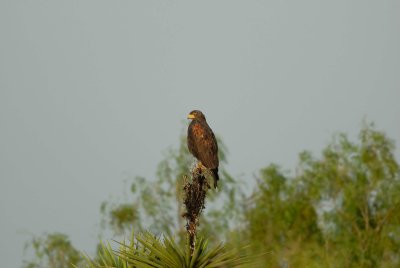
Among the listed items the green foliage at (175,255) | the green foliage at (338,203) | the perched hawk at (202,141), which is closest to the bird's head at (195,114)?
the perched hawk at (202,141)

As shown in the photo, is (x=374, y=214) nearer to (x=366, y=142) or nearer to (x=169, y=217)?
(x=366, y=142)

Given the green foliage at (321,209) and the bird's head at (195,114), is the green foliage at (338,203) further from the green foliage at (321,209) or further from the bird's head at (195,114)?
the bird's head at (195,114)

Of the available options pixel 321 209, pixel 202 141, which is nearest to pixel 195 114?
pixel 202 141

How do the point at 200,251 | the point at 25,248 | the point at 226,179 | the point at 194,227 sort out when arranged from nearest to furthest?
1. the point at 194,227
2. the point at 200,251
3. the point at 226,179
4. the point at 25,248

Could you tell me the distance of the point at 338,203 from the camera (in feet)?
114

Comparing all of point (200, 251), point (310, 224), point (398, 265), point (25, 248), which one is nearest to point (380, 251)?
point (398, 265)

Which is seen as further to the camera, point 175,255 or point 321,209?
point 321,209

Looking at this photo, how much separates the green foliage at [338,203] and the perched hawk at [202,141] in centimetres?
1939

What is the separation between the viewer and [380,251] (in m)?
31.6

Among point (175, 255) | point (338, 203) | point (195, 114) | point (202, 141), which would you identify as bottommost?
point (175, 255)

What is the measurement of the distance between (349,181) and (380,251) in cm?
417

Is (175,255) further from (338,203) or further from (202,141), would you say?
(338,203)

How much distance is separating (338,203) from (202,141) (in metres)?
22.9

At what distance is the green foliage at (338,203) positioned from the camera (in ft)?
108
